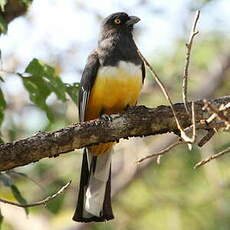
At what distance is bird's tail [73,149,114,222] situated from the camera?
5754mm

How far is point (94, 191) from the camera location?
5.95 metres

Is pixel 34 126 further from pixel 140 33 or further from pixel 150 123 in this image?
pixel 150 123

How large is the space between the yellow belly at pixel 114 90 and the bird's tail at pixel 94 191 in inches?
19.5

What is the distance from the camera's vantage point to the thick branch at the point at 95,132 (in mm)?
4328

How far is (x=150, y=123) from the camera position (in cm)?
450

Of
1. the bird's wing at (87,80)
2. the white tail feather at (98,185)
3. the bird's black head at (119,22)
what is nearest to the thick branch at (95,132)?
the bird's wing at (87,80)

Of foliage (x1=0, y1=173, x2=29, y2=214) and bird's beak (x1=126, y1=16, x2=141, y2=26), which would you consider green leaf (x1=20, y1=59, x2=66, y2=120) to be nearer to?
foliage (x1=0, y1=173, x2=29, y2=214)

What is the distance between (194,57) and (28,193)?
311cm

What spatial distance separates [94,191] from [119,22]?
154cm

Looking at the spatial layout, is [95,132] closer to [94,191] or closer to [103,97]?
[103,97]

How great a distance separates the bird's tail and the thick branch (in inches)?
51.3

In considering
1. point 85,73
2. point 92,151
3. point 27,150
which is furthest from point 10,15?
point 27,150

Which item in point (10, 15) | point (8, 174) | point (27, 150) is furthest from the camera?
point (10, 15)

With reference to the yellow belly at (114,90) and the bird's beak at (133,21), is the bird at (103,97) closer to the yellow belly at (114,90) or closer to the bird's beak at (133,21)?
the yellow belly at (114,90)
